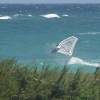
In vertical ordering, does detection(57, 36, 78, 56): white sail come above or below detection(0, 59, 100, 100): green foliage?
below

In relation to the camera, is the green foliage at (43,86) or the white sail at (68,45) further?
the white sail at (68,45)

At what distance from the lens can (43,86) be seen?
13.8m

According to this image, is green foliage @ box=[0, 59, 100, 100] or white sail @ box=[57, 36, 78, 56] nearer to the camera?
green foliage @ box=[0, 59, 100, 100]

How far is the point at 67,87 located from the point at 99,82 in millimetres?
985

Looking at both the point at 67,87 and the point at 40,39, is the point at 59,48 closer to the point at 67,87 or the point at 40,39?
the point at 67,87

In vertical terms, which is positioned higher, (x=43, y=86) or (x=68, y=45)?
(x=43, y=86)

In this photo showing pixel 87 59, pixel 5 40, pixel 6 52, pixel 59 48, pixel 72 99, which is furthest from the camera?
pixel 5 40

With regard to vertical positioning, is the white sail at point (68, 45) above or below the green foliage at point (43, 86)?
below

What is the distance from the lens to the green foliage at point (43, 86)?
1361 cm

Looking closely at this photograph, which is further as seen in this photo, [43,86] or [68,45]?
[68,45]

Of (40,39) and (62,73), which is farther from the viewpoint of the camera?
(40,39)

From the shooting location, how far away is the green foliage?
44.7ft

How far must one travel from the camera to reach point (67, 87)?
13883 mm

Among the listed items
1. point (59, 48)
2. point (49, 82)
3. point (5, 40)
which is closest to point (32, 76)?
point (49, 82)
